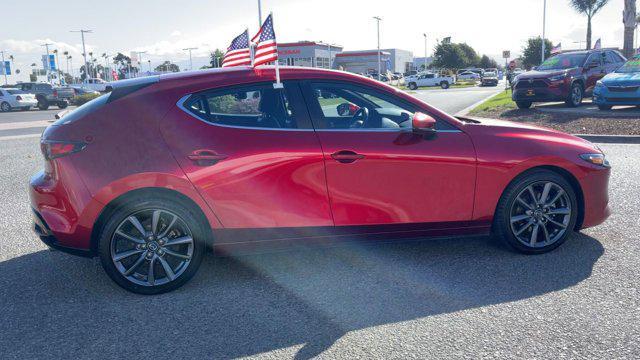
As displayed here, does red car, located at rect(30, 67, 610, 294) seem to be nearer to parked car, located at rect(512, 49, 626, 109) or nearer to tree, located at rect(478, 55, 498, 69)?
parked car, located at rect(512, 49, 626, 109)

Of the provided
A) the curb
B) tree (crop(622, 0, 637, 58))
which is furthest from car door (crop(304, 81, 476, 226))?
tree (crop(622, 0, 637, 58))

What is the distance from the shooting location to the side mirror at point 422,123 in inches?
158

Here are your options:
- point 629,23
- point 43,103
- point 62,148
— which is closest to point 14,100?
point 43,103

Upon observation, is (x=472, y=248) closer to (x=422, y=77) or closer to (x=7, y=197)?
(x=7, y=197)

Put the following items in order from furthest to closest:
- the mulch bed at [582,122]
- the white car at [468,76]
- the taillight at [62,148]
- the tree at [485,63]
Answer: the tree at [485,63]
the white car at [468,76]
the mulch bed at [582,122]
the taillight at [62,148]

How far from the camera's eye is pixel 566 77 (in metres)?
16.7

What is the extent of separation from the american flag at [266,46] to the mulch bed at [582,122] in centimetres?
948

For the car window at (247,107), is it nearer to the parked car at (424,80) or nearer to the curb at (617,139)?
the curb at (617,139)

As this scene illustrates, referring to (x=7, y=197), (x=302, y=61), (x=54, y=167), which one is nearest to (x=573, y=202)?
(x=54, y=167)

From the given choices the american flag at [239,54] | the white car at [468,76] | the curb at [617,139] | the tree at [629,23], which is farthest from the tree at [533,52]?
the american flag at [239,54]

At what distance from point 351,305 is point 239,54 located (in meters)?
4.50

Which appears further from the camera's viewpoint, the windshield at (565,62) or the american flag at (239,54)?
the windshield at (565,62)

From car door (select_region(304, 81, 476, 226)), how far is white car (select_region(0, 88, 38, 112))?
115 feet

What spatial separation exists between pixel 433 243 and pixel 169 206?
2439 millimetres
